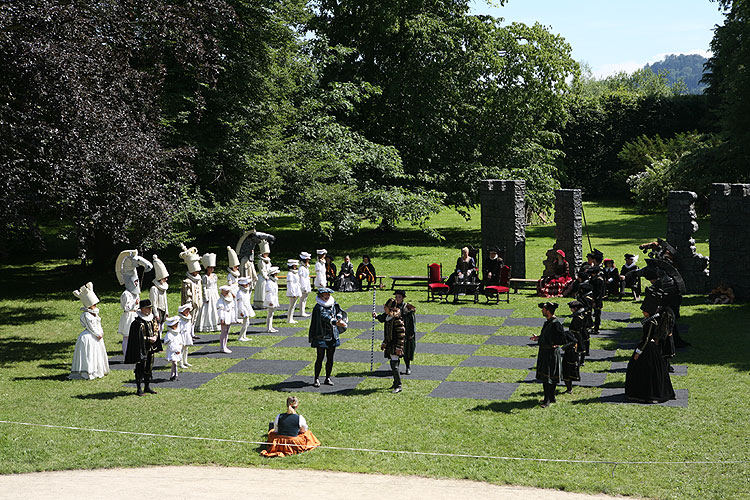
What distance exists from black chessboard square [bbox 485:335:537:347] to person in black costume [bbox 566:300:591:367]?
7.57 feet

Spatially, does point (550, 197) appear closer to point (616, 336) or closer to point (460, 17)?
point (460, 17)

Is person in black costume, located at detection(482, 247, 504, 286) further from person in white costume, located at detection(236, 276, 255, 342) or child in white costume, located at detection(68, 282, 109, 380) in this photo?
child in white costume, located at detection(68, 282, 109, 380)

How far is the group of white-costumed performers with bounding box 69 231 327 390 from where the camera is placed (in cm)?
1705

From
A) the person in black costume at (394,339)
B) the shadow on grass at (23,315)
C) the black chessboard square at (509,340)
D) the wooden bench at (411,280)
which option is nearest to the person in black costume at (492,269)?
the wooden bench at (411,280)

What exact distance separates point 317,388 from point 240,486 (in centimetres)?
479

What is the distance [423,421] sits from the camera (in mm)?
14016

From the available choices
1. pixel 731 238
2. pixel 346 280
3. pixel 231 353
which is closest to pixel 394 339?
pixel 231 353

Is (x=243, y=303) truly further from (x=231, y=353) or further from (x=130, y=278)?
(x=130, y=278)

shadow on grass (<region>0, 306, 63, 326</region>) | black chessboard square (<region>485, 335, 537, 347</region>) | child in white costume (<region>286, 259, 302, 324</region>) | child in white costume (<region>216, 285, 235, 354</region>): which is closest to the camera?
child in white costume (<region>216, 285, 235, 354</region>)

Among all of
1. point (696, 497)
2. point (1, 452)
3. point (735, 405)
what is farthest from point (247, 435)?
point (735, 405)

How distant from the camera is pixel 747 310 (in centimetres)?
2295

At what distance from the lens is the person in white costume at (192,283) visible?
777 inches

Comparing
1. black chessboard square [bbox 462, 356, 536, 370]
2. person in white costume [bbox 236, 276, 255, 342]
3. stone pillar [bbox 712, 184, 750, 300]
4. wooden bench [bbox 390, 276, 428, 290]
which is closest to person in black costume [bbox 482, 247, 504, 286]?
wooden bench [bbox 390, 276, 428, 290]

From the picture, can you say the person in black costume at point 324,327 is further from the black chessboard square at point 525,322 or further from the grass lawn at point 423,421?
the black chessboard square at point 525,322
